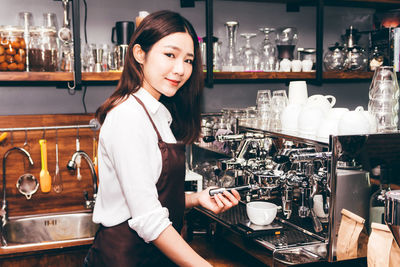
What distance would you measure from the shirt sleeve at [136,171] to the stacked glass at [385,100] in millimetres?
999

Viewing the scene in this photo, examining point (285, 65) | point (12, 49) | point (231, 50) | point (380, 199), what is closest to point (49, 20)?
point (12, 49)

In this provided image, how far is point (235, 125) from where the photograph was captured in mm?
2377

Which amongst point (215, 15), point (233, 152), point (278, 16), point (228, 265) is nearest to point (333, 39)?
point (278, 16)

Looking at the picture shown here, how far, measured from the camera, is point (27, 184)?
2502 millimetres

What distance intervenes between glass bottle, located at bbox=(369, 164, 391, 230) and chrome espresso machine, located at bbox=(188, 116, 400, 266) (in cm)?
2

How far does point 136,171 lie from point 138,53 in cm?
42

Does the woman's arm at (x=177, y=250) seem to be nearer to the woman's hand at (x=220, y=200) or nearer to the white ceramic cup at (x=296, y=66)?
the woman's hand at (x=220, y=200)

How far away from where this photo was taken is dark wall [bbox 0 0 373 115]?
2.48 metres

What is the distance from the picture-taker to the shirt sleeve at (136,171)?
1194 mm

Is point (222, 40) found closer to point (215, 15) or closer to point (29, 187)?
point (215, 15)

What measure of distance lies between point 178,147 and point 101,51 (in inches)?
47.1

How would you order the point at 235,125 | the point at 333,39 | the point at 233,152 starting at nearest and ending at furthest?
the point at 233,152 < the point at 235,125 < the point at 333,39

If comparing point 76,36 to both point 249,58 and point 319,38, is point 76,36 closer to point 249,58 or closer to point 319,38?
point 249,58

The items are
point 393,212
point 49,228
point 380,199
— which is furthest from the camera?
point 49,228
